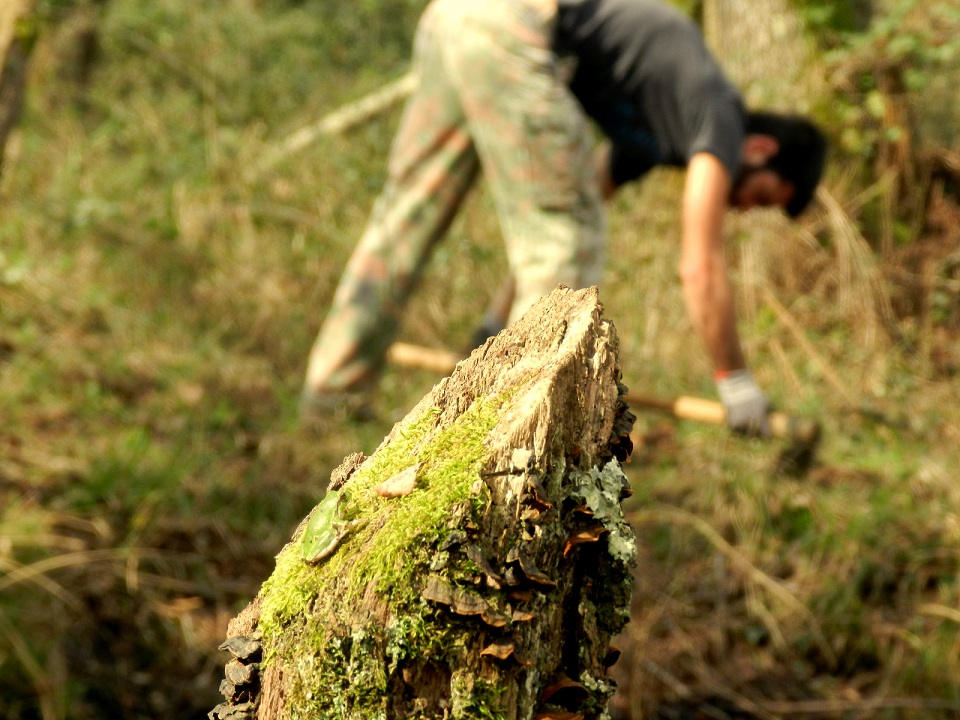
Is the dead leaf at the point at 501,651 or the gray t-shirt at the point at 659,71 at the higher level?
the dead leaf at the point at 501,651

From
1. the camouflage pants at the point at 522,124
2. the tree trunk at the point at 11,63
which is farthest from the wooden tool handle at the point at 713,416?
the tree trunk at the point at 11,63

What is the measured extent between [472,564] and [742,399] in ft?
9.62

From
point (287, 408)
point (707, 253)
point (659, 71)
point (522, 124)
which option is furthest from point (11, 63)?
point (707, 253)

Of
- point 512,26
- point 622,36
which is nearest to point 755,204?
point 622,36

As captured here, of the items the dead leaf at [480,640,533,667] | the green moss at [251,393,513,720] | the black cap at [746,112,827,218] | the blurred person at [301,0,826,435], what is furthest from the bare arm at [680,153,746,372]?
the dead leaf at [480,640,533,667]

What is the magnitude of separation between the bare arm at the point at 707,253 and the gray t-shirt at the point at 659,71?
0.07 m

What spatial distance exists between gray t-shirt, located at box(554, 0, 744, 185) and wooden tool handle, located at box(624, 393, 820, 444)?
Result: 96 cm

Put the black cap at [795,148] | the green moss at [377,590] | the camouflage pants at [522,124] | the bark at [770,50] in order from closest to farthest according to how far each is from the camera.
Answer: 1. the green moss at [377,590]
2. the camouflage pants at [522,124]
3. the black cap at [795,148]
4. the bark at [770,50]

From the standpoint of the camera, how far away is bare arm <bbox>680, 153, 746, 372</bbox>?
3.31m

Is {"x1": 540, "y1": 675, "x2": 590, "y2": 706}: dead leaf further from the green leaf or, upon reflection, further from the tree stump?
the green leaf

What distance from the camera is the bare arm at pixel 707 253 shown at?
10.9 feet

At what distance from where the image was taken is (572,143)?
3.24 m

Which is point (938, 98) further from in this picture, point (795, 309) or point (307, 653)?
point (307, 653)

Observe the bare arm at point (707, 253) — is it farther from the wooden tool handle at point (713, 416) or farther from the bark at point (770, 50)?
the bark at point (770, 50)
